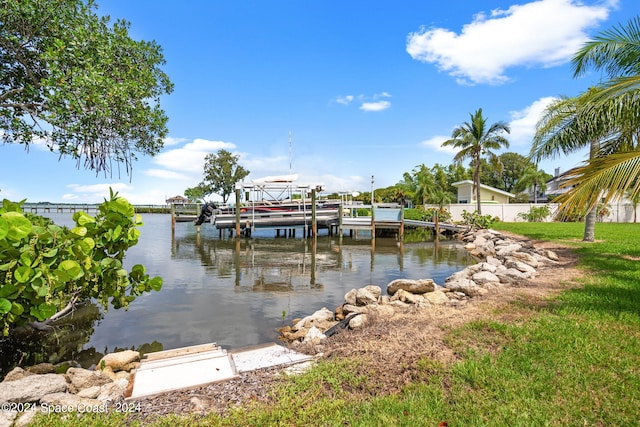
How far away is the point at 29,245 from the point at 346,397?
3.41 metres

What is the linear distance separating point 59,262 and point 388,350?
3794 millimetres

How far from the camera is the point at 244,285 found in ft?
34.0

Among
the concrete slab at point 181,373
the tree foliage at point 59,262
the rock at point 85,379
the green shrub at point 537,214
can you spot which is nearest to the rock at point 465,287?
the concrete slab at point 181,373

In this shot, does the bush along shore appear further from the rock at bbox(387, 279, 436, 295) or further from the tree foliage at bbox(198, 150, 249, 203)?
the tree foliage at bbox(198, 150, 249, 203)

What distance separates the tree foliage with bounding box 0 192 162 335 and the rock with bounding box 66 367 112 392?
0.75 m

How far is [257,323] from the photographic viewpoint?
691 centimetres

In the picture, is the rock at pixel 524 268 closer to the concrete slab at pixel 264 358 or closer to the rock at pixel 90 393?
the concrete slab at pixel 264 358

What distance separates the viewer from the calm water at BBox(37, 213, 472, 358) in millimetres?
6426

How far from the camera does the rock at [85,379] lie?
3666 millimetres

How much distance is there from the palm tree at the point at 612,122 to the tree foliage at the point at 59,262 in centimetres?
612

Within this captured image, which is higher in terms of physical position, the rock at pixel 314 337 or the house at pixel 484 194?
the house at pixel 484 194

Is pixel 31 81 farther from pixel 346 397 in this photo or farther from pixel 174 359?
pixel 346 397

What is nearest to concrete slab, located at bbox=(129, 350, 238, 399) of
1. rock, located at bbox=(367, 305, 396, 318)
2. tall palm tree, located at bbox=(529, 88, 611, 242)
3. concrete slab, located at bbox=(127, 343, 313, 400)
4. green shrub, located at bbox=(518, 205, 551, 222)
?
concrete slab, located at bbox=(127, 343, 313, 400)

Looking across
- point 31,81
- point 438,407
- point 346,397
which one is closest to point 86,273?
point 346,397
